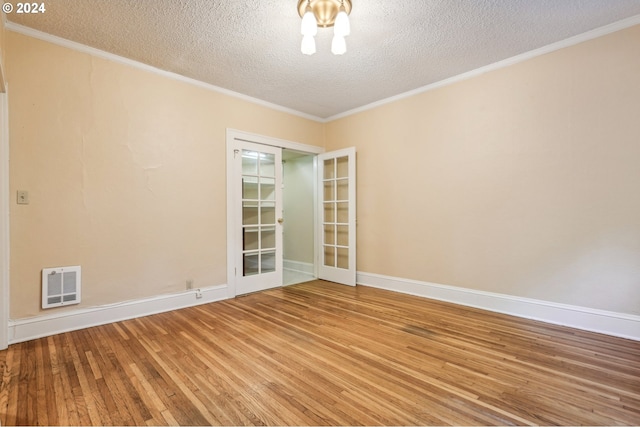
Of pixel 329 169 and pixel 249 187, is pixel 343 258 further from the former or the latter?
pixel 249 187

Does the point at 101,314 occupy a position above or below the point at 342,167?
below

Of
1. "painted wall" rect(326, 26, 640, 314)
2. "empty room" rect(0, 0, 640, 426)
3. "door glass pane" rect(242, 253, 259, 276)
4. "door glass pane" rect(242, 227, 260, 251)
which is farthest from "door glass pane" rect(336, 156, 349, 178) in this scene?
"door glass pane" rect(242, 253, 259, 276)

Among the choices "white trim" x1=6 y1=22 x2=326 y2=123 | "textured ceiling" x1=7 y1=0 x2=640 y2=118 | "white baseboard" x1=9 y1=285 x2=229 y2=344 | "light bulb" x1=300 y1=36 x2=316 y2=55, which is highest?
"textured ceiling" x1=7 y1=0 x2=640 y2=118

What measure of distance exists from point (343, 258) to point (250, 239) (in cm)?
150

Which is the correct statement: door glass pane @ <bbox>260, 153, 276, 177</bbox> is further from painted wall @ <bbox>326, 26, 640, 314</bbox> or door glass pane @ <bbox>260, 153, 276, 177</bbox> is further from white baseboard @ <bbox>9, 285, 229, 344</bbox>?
white baseboard @ <bbox>9, 285, 229, 344</bbox>

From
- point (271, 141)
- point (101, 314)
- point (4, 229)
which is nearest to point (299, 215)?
point (271, 141)

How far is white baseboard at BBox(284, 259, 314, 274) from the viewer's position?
520 centimetres

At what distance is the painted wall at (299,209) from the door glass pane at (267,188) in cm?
104

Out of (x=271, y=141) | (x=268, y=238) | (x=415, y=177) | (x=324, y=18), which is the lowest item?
(x=268, y=238)

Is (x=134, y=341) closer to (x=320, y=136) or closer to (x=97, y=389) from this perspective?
(x=97, y=389)

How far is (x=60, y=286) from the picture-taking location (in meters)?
2.57

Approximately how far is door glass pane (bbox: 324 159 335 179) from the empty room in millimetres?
1075

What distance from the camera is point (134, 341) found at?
2418 millimetres

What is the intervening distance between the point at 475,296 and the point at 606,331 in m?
1.06
